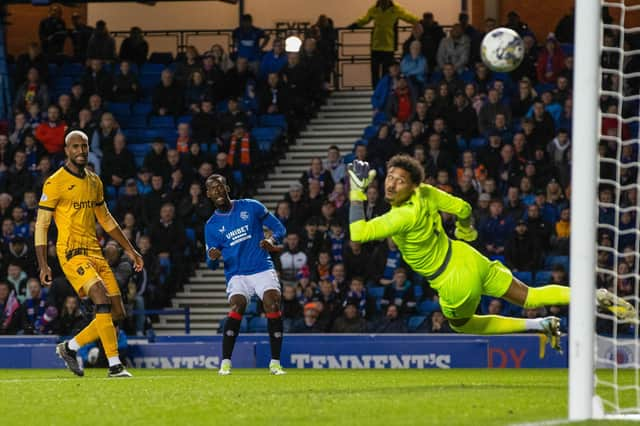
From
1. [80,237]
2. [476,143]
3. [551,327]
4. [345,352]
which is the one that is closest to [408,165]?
[551,327]

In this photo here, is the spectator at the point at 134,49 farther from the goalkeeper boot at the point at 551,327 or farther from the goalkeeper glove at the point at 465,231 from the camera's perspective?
the goalkeeper boot at the point at 551,327

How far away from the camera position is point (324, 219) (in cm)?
2117

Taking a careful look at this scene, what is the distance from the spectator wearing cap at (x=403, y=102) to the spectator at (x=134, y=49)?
20.6 feet

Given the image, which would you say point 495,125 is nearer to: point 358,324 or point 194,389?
point 358,324

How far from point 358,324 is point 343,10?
11.2m

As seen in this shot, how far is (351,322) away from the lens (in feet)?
64.4

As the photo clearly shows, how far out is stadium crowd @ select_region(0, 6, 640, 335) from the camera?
1980 cm

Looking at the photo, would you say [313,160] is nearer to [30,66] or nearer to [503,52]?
[30,66]

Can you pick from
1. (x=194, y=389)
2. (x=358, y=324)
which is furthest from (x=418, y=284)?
(x=194, y=389)

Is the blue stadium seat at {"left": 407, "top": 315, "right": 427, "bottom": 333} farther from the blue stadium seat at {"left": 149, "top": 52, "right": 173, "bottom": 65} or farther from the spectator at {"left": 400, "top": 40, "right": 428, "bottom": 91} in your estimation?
the blue stadium seat at {"left": 149, "top": 52, "right": 173, "bottom": 65}

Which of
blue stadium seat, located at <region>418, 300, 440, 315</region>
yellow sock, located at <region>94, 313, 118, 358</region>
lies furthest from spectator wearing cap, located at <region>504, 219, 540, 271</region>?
yellow sock, located at <region>94, 313, 118, 358</region>

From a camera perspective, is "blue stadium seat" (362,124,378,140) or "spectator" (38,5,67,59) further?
"spectator" (38,5,67,59)

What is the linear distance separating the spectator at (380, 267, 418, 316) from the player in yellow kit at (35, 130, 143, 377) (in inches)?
261

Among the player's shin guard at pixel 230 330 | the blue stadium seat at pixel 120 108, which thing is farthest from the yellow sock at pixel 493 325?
the blue stadium seat at pixel 120 108
